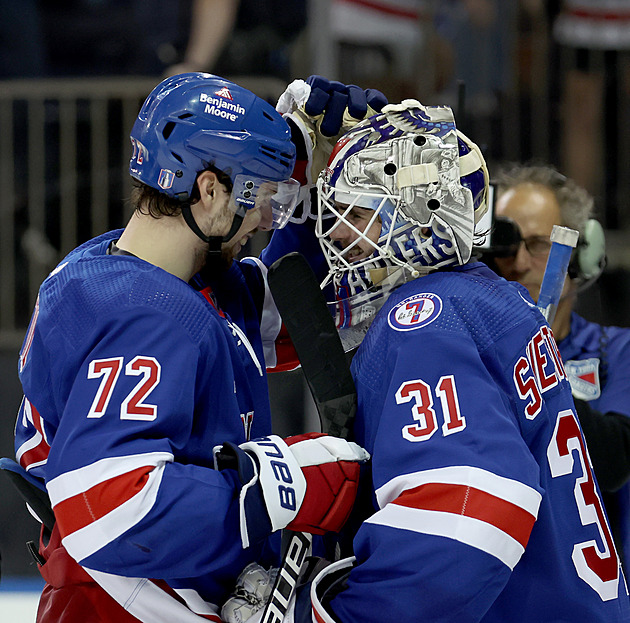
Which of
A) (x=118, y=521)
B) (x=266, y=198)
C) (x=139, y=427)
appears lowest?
(x=118, y=521)

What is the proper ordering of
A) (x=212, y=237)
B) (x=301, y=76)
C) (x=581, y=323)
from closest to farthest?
(x=212, y=237) < (x=581, y=323) < (x=301, y=76)

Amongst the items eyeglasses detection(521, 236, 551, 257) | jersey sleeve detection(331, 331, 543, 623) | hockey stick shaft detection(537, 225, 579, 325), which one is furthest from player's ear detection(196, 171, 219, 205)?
eyeglasses detection(521, 236, 551, 257)

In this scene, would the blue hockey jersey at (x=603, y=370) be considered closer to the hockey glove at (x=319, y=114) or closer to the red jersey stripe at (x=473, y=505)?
the hockey glove at (x=319, y=114)

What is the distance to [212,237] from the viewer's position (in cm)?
163

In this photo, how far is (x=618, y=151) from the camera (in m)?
4.25

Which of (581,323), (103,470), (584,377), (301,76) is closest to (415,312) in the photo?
(103,470)

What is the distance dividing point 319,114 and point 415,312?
0.66m

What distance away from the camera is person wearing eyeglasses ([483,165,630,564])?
85.4 inches

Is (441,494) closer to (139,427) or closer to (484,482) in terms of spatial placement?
(484,482)

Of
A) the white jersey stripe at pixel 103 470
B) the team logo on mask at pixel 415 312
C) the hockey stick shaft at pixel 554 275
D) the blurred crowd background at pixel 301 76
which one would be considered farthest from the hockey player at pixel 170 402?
the blurred crowd background at pixel 301 76

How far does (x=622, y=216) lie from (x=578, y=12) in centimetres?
99

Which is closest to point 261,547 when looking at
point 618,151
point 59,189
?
point 59,189

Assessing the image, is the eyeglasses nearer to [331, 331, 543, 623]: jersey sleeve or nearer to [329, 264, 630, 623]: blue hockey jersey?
[329, 264, 630, 623]: blue hockey jersey

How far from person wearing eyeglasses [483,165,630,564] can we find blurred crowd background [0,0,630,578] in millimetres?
1625
